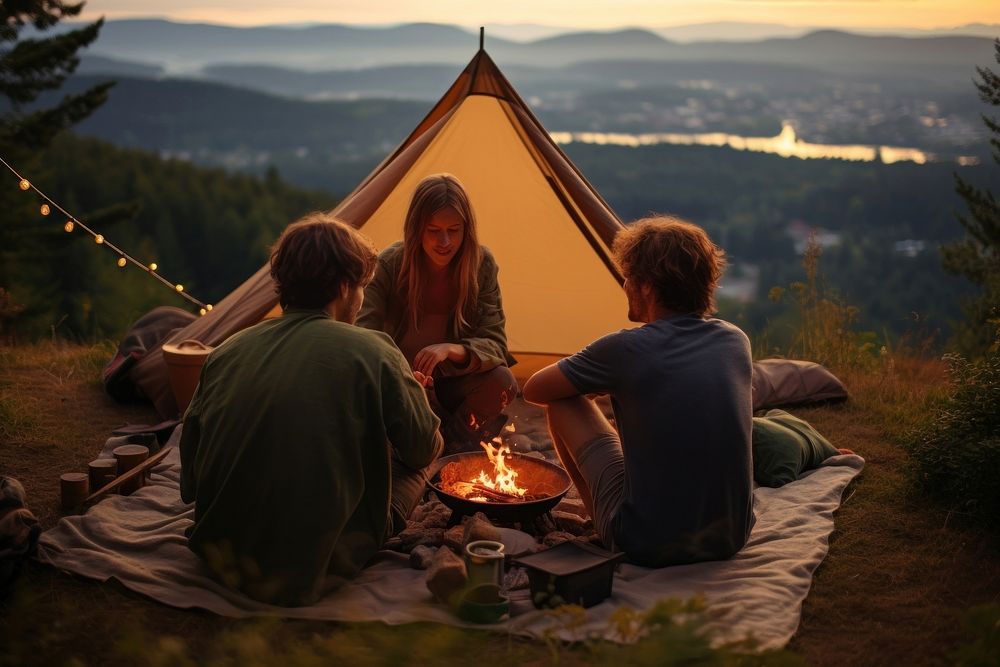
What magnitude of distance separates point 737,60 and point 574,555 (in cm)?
4905

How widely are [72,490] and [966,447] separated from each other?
10.3 feet

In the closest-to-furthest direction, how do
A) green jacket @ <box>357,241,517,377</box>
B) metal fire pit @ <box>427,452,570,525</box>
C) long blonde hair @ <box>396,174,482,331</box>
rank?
metal fire pit @ <box>427,452,570,525</box> → long blonde hair @ <box>396,174,482,331</box> → green jacket @ <box>357,241,517,377</box>

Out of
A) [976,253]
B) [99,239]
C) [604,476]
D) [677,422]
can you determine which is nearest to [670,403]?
[677,422]

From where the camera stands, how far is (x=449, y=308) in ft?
12.7

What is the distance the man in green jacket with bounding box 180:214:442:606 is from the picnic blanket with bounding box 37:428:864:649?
0.13 metres

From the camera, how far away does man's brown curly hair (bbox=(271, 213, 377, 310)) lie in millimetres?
2482

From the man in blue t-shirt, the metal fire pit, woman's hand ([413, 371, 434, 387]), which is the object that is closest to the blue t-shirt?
the man in blue t-shirt

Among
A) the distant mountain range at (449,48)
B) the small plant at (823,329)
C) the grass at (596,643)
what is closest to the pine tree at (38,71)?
the grass at (596,643)

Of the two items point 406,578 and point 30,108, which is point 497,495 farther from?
point 30,108

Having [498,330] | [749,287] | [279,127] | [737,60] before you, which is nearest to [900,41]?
[737,60]

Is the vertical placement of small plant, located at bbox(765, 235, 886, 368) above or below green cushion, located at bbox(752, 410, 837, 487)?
above

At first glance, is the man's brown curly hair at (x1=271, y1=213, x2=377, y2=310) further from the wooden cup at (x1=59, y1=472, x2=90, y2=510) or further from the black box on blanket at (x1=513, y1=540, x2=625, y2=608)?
the wooden cup at (x1=59, y1=472, x2=90, y2=510)

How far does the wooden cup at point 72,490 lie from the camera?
321 cm

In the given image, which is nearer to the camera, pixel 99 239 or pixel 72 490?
pixel 72 490
